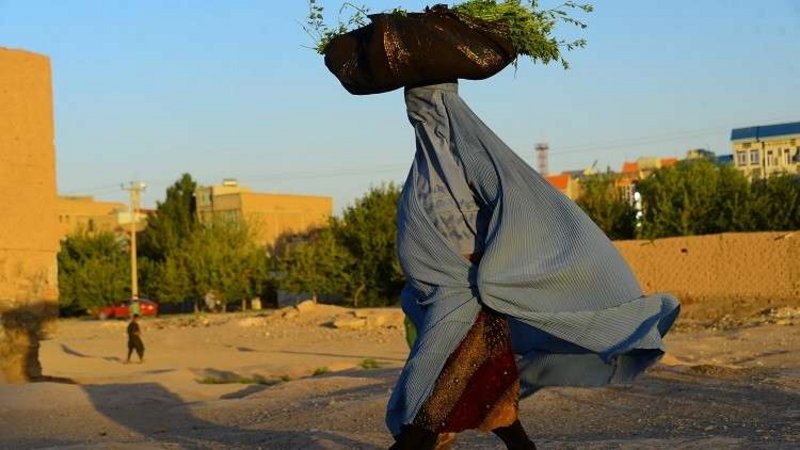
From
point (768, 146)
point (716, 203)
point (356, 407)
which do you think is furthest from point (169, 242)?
point (356, 407)

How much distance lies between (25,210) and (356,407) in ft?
22.9

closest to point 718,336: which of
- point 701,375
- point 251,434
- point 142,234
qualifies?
point 701,375

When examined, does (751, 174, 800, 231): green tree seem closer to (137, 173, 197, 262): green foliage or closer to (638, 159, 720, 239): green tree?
(638, 159, 720, 239): green tree

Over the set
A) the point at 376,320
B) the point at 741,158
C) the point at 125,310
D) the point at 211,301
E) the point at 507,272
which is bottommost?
the point at 125,310

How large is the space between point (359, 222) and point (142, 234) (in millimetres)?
23188

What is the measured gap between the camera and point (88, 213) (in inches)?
3654

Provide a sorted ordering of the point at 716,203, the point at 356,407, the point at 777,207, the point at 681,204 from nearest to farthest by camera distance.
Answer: the point at 356,407 → the point at 777,207 → the point at 716,203 → the point at 681,204

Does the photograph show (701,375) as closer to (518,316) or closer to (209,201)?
(518,316)

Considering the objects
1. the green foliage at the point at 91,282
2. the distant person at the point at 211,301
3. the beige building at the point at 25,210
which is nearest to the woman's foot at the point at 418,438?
the beige building at the point at 25,210

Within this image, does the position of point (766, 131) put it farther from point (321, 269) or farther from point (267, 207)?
point (321, 269)

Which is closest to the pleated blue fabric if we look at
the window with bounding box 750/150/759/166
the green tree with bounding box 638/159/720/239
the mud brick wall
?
the mud brick wall

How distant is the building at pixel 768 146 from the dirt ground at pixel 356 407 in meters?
52.5

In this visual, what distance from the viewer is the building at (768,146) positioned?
239 feet

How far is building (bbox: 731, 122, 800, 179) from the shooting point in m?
72.9
